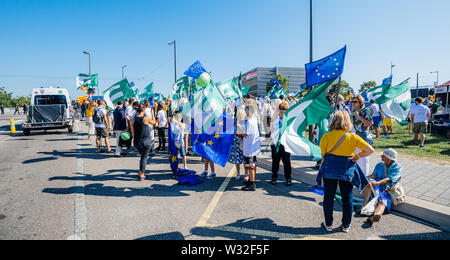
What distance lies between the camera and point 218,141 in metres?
5.39

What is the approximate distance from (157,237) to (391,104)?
8.76 m

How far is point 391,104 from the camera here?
27.4 feet

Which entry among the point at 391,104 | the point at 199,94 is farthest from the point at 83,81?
the point at 391,104

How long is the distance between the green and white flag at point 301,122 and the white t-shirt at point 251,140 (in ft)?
2.22

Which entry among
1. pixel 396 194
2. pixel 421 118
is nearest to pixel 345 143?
pixel 396 194

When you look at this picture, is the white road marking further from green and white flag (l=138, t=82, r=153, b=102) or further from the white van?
the white van

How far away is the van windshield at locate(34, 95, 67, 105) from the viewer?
1453 centimetres

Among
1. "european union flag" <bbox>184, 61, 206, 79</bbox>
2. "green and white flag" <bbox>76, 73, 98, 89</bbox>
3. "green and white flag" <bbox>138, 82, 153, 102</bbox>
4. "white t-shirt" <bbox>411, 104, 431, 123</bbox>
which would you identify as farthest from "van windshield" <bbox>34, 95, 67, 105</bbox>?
"white t-shirt" <bbox>411, 104, 431, 123</bbox>

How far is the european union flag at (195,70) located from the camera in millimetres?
5473

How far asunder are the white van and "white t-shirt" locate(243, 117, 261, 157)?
13428 millimetres

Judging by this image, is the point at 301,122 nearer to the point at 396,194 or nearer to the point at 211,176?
the point at 396,194

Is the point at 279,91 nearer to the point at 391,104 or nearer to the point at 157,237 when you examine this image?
the point at 391,104

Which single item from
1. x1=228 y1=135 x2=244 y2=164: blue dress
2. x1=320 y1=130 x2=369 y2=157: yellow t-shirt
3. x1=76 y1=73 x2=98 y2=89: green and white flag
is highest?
x1=76 y1=73 x2=98 y2=89: green and white flag

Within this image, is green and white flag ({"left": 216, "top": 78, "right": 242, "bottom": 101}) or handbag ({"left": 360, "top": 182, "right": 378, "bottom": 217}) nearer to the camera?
handbag ({"left": 360, "top": 182, "right": 378, "bottom": 217})
